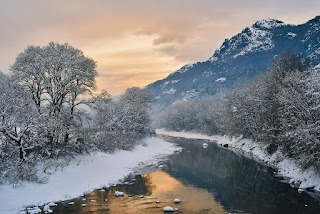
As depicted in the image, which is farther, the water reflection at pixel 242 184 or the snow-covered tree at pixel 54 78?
the snow-covered tree at pixel 54 78

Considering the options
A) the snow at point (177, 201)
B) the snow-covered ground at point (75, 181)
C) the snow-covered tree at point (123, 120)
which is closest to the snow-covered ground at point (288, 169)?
the snow at point (177, 201)

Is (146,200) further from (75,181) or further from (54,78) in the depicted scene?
(54,78)

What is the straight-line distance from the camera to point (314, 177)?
113ft

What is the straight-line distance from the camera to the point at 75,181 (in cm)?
3497

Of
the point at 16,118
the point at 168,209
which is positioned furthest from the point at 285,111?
the point at 16,118

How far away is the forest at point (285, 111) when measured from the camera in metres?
35.1

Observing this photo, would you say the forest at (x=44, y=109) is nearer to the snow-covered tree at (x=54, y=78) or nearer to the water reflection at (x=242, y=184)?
the snow-covered tree at (x=54, y=78)

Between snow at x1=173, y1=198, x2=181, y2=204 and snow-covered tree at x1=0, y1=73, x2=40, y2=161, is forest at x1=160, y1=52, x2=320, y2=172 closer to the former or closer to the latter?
snow at x1=173, y1=198, x2=181, y2=204

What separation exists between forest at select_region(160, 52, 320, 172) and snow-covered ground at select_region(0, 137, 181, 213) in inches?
833

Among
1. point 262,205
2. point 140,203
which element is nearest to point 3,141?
point 140,203

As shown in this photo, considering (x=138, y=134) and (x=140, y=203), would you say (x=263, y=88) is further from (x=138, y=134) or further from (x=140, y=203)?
(x=140, y=203)

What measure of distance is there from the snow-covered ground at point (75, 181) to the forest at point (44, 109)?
1.41 m

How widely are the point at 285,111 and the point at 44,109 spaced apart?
31.3m

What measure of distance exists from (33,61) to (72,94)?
6586mm
